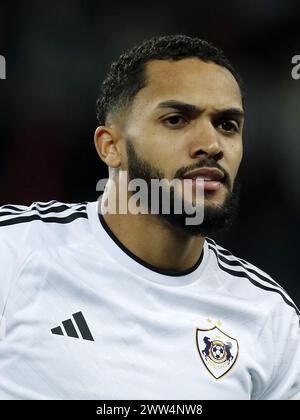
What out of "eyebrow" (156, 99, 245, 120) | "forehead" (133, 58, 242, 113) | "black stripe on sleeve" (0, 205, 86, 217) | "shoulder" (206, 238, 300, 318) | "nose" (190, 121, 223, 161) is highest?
"forehead" (133, 58, 242, 113)

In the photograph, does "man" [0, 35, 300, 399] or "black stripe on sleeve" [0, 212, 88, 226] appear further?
"black stripe on sleeve" [0, 212, 88, 226]

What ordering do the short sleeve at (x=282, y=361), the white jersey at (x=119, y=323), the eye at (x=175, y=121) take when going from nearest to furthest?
the white jersey at (x=119, y=323)
the eye at (x=175, y=121)
the short sleeve at (x=282, y=361)

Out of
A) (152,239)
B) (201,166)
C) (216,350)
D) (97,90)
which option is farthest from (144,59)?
(97,90)

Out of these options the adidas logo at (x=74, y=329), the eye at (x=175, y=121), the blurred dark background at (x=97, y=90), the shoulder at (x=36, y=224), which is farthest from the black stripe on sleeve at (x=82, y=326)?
the blurred dark background at (x=97, y=90)

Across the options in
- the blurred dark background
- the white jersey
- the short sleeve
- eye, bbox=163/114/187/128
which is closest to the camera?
the white jersey

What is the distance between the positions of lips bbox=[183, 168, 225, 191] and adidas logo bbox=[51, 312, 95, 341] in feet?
1.75

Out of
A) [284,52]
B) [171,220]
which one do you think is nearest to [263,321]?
[171,220]

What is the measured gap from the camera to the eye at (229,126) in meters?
1.88

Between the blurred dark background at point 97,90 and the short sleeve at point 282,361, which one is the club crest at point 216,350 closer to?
the short sleeve at point 282,361

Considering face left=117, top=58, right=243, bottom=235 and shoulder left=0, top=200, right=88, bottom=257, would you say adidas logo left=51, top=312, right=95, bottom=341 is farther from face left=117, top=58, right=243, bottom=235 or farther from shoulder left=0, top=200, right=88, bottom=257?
face left=117, top=58, right=243, bottom=235

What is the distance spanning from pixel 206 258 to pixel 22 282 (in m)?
0.64

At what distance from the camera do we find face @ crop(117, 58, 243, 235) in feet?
5.88

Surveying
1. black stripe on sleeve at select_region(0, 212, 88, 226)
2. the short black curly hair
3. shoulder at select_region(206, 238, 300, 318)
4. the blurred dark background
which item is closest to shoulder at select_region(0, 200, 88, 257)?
black stripe on sleeve at select_region(0, 212, 88, 226)

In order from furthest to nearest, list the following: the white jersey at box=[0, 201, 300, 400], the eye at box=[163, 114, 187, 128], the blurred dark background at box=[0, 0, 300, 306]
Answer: the blurred dark background at box=[0, 0, 300, 306] → the eye at box=[163, 114, 187, 128] → the white jersey at box=[0, 201, 300, 400]
